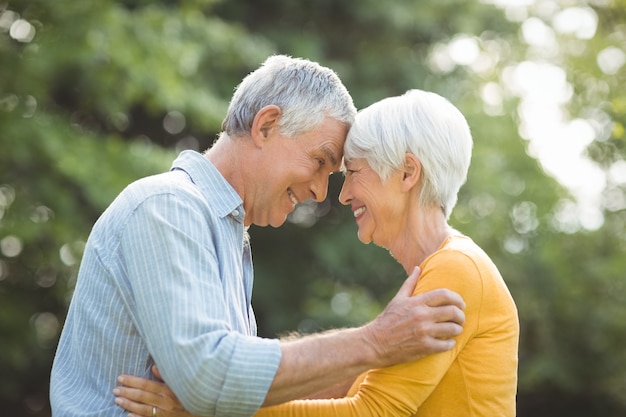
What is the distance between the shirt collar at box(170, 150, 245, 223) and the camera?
2607 millimetres

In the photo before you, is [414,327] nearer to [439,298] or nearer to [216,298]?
[439,298]

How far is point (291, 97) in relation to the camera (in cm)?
277

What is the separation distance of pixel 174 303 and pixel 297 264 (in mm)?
9043

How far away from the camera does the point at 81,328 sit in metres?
2.44

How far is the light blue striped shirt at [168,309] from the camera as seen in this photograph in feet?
7.14

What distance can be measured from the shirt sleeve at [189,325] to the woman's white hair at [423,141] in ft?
2.45

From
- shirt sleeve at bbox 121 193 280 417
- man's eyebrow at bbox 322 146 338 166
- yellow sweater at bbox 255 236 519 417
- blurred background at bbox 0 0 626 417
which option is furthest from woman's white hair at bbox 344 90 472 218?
blurred background at bbox 0 0 626 417

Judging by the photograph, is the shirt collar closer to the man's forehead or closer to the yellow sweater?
the man's forehead

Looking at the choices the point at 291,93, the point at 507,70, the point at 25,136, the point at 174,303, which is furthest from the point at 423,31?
the point at 174,303

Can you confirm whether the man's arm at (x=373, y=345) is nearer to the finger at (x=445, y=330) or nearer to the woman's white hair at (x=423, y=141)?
the finger at (x=445, y=330)

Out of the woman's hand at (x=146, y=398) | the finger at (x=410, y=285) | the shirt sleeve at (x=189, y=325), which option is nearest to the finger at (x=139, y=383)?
the woman's hand at (x=146, y=398)

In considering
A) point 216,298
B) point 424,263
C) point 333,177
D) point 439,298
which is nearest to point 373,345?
point 439,298

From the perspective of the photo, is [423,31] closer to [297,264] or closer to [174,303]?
[297,264]

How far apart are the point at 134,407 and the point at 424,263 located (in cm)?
93
